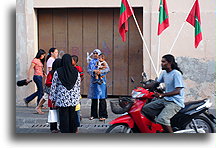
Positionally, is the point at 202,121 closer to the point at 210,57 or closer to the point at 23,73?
the point at 210,57

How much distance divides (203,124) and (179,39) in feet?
8.15

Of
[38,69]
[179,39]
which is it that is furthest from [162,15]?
[38,69]

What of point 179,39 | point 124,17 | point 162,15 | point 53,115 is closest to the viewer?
point 53,115

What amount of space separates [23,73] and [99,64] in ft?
6.54

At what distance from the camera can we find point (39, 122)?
7.02m

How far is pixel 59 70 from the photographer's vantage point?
5.58 metres

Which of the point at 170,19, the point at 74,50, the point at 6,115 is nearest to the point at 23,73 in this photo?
the point at 74,50

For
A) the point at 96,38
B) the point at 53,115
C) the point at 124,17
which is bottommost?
the point at 53,115

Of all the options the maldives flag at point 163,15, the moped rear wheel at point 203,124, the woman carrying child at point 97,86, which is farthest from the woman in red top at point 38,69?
the moped rear wheel at point 203,124

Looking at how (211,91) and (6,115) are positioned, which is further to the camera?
(211,91)

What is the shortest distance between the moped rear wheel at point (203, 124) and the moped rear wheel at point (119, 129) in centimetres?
95

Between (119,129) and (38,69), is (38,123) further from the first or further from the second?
(119,129)

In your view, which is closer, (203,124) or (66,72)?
(66,72)

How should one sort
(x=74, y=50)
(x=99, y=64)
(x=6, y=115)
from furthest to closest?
(x=74, y=50) → (x=99, y=64) → (x=6, y=115)
